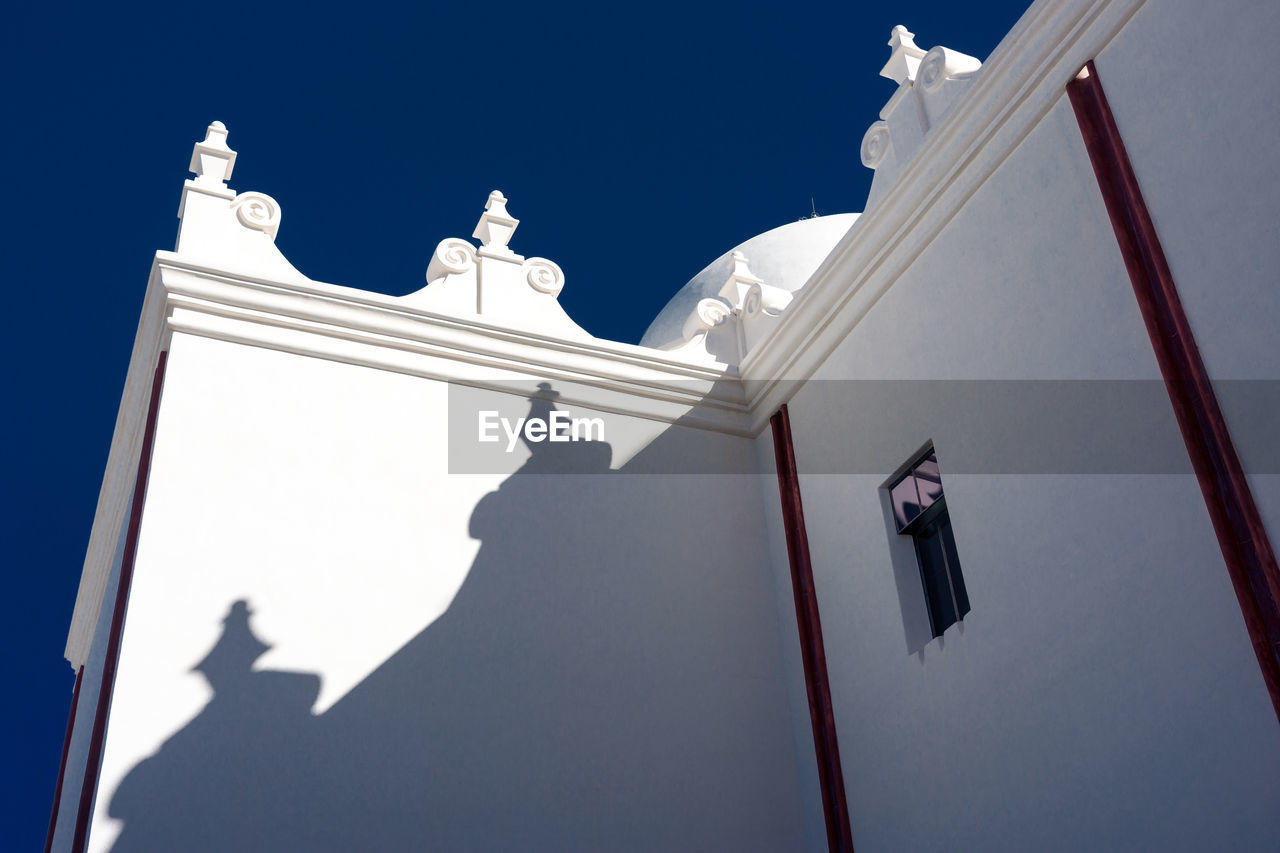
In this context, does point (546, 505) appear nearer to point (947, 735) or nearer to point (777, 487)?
point (777, 487)

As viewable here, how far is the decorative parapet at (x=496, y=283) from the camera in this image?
838 centimetres

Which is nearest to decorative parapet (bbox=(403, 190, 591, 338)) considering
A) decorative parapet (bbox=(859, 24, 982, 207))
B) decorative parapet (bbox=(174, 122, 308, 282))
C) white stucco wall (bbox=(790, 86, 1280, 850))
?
decorative parapet (bbox=(174, 122, 308, 282))

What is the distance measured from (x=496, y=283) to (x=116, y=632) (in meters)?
3.39

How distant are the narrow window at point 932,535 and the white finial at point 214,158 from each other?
15.4 feet

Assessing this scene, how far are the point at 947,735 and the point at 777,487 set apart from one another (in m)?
2.41

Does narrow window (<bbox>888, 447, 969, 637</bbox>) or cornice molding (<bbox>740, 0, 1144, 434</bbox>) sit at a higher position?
cornice molding (<bbox>740, 0, 1144, 434</bbox>)

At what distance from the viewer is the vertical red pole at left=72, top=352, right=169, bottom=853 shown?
592cm

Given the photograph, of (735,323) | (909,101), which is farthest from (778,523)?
(909,101)

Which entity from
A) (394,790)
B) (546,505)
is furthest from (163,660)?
(546,505)

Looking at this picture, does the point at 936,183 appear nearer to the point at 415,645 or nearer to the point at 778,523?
the point at 778,523

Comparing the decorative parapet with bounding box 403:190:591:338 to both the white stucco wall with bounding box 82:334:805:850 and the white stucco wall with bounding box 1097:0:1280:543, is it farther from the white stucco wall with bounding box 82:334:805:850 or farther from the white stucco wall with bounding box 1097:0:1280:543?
the white stucco wall with bounding box 1097:0:1280:543

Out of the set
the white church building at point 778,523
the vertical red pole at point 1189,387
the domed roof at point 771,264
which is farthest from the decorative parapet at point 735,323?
the vertical red pole at point 1189,387

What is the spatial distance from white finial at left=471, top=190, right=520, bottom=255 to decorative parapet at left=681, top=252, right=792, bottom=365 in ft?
4.78

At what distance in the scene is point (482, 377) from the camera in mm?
8156
